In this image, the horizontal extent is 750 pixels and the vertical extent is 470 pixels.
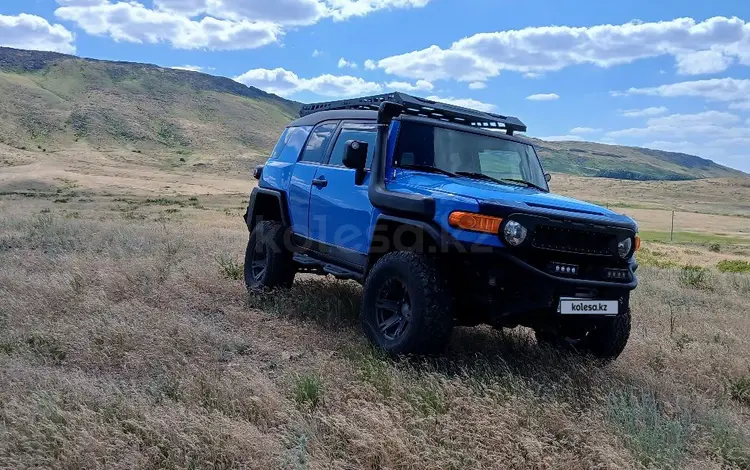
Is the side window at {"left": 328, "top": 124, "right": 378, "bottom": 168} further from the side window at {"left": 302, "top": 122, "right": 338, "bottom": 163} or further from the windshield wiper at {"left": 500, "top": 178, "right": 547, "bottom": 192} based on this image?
the windshield wiper at {"left": 500, "top": 178, "right": 547, "bottom": 192}

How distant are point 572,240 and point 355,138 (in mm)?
2628

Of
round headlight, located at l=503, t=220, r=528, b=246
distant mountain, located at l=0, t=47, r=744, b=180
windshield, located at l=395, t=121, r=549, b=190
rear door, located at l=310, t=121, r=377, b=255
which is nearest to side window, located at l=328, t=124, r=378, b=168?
rear door, located at l=310, t=121, r=377, b=255

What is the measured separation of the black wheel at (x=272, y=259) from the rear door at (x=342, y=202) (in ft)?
2.28

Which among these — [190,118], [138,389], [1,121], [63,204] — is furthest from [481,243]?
[190,118]

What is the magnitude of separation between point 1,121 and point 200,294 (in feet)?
283

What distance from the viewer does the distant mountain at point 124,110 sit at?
85188 mm

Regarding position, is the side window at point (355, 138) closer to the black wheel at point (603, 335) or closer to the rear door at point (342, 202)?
the rear door at point (342, 202)

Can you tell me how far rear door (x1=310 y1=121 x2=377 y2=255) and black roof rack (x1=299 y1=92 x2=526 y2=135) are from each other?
0.30 metres

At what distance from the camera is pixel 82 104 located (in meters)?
101

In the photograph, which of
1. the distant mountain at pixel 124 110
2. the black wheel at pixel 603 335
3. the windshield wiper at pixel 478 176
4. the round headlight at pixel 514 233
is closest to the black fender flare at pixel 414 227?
the round headlight at pixel 514 233

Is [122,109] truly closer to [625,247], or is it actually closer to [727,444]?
[625,247]

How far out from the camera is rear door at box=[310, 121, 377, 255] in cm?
602

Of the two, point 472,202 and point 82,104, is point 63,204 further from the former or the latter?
point 82,104

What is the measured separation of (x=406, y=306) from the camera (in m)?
5.17
